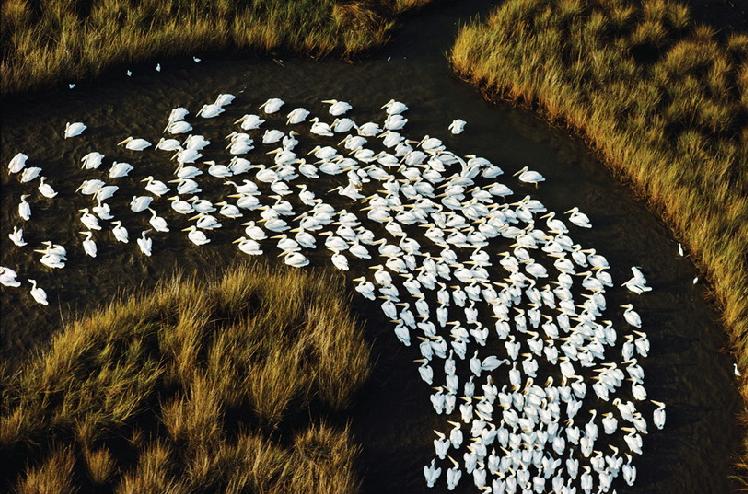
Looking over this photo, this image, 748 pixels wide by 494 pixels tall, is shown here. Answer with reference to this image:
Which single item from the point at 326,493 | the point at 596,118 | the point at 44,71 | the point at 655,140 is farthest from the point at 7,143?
the point at 655,140

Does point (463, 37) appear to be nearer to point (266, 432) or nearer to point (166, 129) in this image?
point (166, 129)

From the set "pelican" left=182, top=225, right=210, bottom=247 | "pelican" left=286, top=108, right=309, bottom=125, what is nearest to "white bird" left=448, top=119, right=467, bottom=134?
"pelican" left=286, top=108, right=309, bottom=125

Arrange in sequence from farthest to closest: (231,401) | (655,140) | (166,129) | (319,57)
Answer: (319,57)
(655,140)
(166,129)
(231,401)

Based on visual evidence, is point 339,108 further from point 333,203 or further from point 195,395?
point 195,395

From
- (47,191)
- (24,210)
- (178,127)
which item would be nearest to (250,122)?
(178,127)

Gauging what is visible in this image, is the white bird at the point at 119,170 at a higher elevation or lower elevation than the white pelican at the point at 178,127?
lower

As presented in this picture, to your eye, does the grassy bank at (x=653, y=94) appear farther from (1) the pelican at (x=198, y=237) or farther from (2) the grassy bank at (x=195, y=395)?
(1) the pelican at (x=198, y=237)

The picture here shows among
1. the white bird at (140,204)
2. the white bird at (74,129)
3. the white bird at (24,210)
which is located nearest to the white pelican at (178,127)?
the white bird at (74,129)
